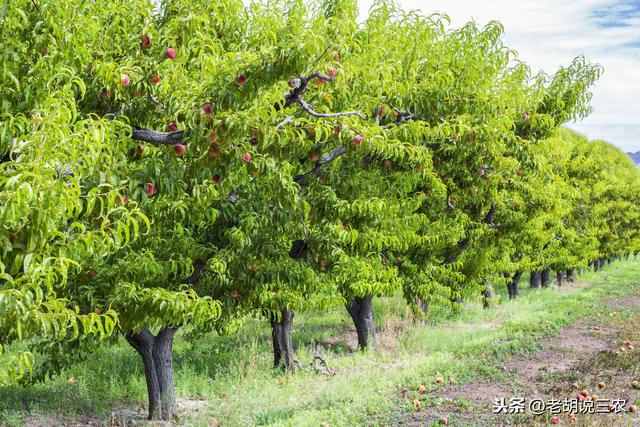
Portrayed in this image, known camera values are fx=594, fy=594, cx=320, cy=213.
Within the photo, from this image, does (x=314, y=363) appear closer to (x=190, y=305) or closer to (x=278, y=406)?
(x=278, y=406)

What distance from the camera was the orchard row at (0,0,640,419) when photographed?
4.48m

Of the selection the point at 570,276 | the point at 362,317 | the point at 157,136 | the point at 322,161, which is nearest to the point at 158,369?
the point at 322,161

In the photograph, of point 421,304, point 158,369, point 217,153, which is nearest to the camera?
point 217,153

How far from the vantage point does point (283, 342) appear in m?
13.1

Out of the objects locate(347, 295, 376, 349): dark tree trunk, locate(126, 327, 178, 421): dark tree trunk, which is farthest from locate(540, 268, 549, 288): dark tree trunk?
locate(126, 327, 178, 421): dark tree trunk

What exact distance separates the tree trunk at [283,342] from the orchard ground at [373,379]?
42 cm

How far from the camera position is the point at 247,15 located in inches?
372

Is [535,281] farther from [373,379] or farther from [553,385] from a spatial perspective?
[373,379]

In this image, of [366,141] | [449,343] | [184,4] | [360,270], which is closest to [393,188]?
[360,270]

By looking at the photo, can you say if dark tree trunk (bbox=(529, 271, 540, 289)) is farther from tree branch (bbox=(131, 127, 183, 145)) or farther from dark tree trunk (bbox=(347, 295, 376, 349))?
tree branch (bbox=(131, 127, 183, 145))

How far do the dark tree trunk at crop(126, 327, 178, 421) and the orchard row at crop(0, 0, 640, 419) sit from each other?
3cm

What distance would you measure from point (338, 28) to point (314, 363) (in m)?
8.91

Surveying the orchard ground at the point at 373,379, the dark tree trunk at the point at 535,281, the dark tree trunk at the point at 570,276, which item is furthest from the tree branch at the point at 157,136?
the dark tree trunk at the point at 570,276

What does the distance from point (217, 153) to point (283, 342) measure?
7902 mm
